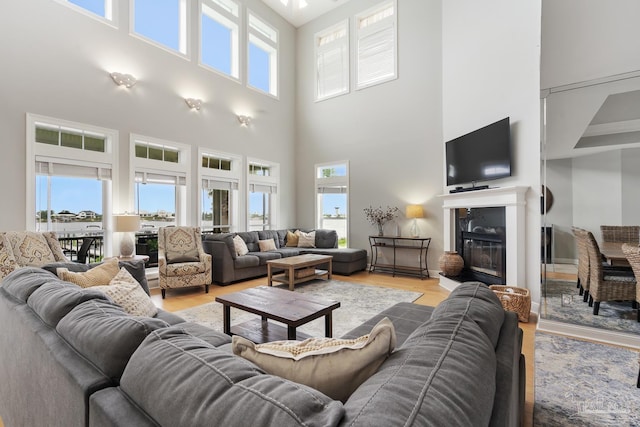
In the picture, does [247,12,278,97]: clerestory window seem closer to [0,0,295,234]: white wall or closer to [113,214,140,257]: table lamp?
[0,0,295,234]: white wall

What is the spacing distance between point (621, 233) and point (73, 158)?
6517 mm

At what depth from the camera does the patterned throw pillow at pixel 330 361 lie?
822 millimetres

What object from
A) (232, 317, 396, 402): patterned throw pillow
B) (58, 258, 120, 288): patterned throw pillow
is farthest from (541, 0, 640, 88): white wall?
(58, 258, 120, 288): patterned throw pillow

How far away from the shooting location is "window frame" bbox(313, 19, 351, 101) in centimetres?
691

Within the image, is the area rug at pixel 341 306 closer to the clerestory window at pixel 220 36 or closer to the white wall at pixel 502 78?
the white wall at pixel 502 78

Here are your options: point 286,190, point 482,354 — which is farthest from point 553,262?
point 286,190

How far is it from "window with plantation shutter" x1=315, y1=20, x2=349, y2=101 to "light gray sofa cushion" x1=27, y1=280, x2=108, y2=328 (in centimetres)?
662

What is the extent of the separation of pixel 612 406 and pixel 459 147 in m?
3.77

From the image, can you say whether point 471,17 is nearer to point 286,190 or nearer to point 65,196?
point 286,190

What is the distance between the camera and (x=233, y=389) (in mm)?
644

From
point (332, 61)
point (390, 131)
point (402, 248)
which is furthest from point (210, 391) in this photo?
point (332, 61)

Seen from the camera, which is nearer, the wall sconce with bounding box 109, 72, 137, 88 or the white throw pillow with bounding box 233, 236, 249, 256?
the wall sconce with bounding box 109, 72, 137, 88

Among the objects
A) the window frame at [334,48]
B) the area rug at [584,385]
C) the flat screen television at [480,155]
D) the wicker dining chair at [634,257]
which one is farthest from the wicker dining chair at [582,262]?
the window frame at [334,48]

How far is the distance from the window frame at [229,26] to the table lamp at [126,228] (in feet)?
10.6
